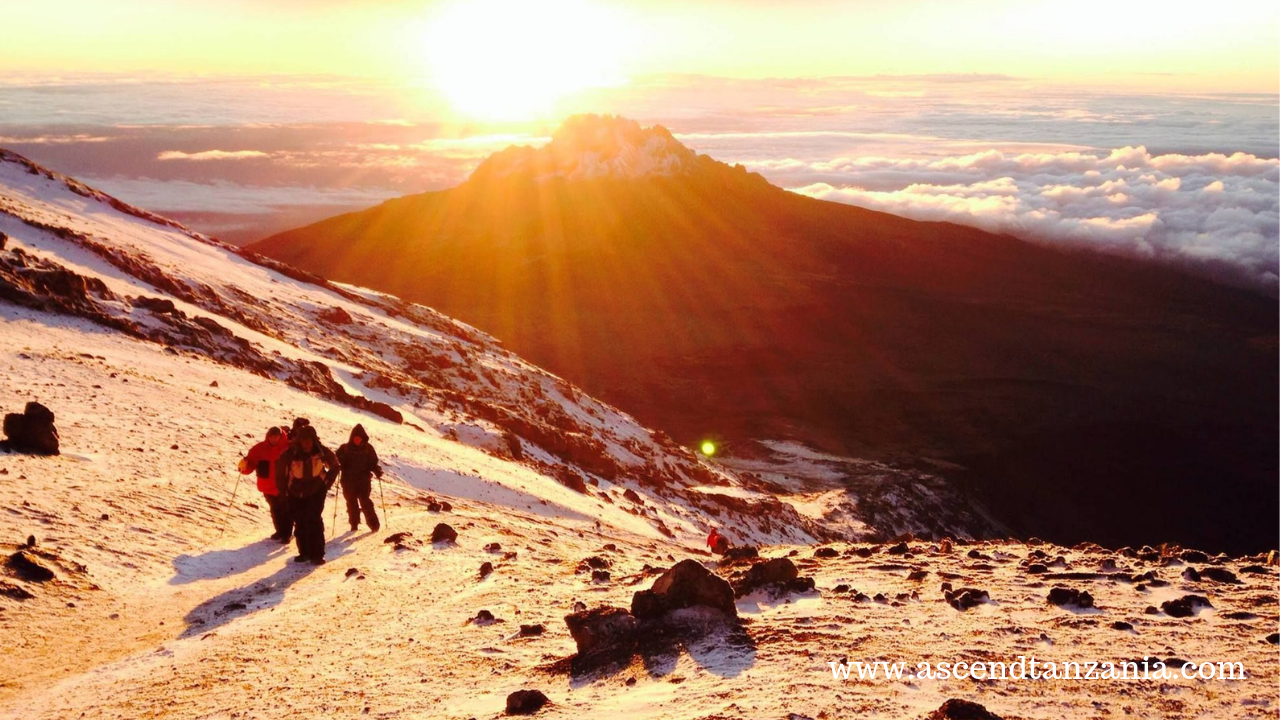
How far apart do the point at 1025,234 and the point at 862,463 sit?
467 feet

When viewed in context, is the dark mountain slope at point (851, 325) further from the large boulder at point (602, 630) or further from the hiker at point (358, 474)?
the large boulder at point (602, 630)

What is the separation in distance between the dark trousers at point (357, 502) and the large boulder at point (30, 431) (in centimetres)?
324

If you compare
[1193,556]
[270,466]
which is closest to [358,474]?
[270,466]

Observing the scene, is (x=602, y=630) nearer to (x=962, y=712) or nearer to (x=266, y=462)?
(x=962, y=712)

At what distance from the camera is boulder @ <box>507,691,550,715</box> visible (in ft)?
19.8

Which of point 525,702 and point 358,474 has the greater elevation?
point 525,702

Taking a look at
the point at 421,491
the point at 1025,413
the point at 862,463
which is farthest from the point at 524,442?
the point at 1025,413

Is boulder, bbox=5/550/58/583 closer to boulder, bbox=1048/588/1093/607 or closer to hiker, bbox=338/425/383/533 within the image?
hiker, bbox=338/425/383/533

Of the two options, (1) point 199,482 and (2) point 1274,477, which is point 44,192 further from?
(2) point 1274,477

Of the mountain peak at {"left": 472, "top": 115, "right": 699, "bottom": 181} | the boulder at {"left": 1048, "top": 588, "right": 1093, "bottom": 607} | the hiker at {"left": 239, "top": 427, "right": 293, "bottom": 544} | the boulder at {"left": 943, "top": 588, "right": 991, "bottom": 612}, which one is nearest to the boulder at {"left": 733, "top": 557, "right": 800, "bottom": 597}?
the boulder at {"left": 943, "top": 588, "right": 991, "bottom": 612}

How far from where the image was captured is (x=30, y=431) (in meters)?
11.0

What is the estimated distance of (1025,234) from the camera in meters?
178

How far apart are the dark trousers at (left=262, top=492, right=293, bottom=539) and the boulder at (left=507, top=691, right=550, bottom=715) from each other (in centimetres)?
535

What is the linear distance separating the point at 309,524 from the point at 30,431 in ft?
11.3
